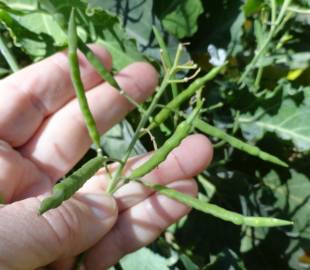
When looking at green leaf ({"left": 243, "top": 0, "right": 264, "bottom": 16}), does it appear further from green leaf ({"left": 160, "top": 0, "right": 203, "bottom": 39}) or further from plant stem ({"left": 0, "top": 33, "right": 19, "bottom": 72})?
plant stem ({"left": 0, "top": 33, "right": 19, "bottom": 72})

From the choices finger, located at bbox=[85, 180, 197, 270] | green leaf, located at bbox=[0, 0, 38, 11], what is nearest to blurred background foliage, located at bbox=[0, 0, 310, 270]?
green leaf, located at bbox=[0, 0, 38, 11]

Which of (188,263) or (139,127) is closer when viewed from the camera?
(139,127)

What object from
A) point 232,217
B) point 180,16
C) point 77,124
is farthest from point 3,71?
point 232,217

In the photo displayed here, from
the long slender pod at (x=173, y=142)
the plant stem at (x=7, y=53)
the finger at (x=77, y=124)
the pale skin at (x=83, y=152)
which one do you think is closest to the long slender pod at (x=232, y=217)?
the long slender pod at (x=173, y=142)

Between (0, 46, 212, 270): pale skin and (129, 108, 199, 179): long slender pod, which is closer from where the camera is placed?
(129, 108, 199, 179): long slender pod

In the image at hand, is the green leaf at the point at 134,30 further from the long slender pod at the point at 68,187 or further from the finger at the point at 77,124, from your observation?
the long slender pod at the point at 68,187

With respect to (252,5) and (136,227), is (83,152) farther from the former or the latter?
(252,5)
